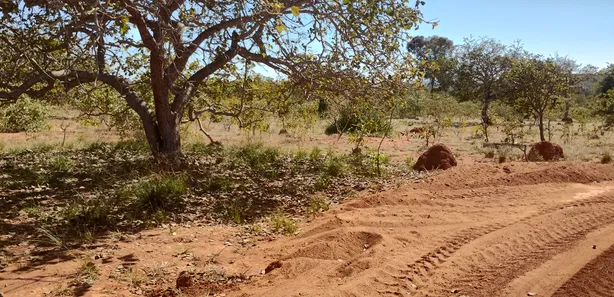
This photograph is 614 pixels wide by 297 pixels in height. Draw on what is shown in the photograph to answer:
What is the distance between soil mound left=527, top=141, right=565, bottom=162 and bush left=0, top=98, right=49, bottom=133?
15015 mm

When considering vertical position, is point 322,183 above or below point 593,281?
above

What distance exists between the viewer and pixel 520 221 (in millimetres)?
4945

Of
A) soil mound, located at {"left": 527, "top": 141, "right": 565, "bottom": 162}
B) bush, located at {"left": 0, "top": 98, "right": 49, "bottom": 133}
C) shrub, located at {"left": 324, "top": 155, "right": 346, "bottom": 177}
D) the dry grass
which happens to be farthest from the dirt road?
bush, located at {"left": 0, "top": 98, "right": 49, "bottom": 133}

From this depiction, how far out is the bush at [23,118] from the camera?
15253 millimetres

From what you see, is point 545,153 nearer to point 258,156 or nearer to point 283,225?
point 258,156

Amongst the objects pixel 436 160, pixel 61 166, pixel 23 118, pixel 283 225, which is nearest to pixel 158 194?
pixel 283 225

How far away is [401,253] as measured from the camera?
411 cm

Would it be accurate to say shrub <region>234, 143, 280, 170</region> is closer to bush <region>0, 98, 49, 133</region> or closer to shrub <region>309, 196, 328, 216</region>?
shrub <region>309, 196, 328, 216</region>

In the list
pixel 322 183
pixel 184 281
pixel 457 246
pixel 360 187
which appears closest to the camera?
pixel 184 281

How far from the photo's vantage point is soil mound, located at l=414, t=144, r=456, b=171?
28.0ft

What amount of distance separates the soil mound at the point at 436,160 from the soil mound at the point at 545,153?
254cm

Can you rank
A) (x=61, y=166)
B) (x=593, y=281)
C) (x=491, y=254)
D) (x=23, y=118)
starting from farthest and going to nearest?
1. (x=23, y=118)
2. (x=61, y=166)
3. (x=491, y=254)
4. (x=593, y=281)

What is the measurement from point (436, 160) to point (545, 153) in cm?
317

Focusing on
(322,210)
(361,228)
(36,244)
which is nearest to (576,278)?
(361,228)
